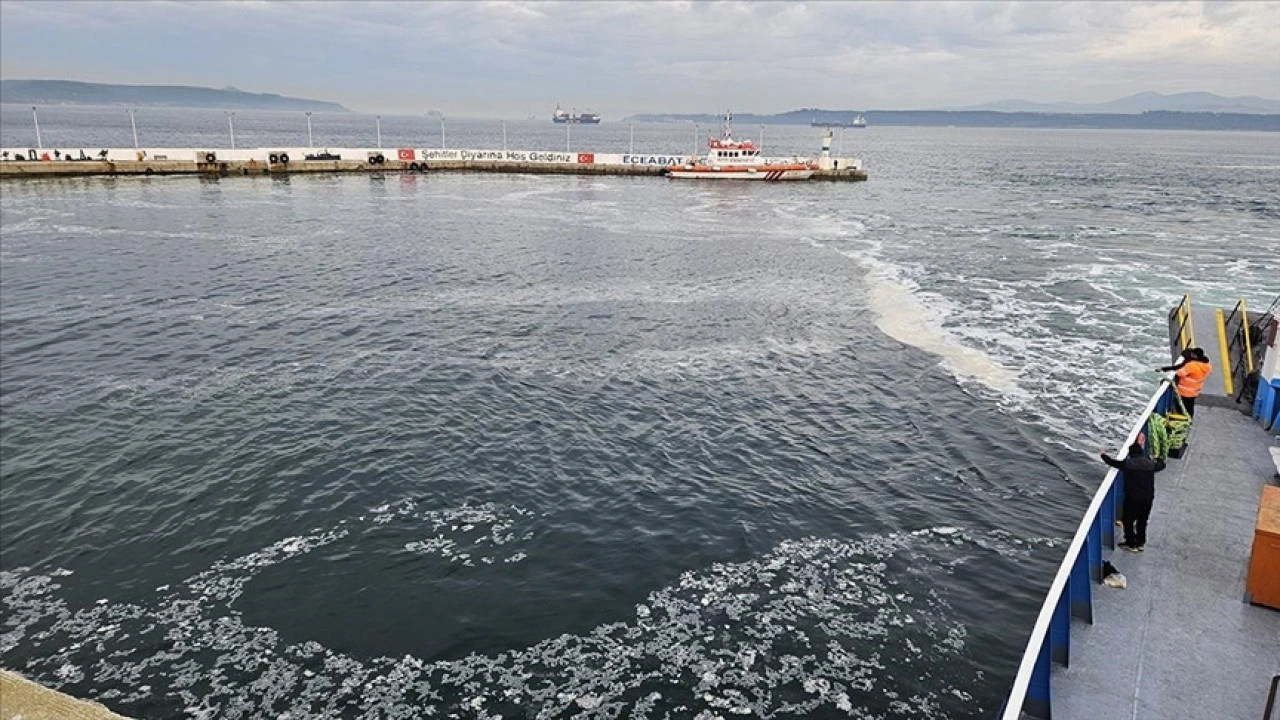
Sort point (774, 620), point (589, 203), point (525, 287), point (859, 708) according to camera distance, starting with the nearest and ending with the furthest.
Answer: point (859, 708), point (774, 620), point (525, 287), point (589, 203)

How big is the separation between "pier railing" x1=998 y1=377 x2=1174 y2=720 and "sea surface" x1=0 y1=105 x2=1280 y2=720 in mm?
3151

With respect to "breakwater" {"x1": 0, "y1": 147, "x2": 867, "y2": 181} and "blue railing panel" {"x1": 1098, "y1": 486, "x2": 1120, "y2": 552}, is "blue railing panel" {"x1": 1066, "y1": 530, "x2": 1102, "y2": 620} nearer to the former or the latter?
"blue railing panel" {"x1": 1098, "y1": 486, "x2": 1120, "y2": 552}

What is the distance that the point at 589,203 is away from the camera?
77188 mm

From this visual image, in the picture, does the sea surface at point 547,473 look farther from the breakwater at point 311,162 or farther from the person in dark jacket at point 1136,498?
the breakwater at point 311,162

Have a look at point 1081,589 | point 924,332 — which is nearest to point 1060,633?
point 1081,589

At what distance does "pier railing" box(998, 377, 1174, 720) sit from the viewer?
312 inches

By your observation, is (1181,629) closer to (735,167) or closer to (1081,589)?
(1081,589)

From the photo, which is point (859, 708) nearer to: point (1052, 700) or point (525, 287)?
point (1052, 700)

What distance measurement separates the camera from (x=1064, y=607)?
9070 mm

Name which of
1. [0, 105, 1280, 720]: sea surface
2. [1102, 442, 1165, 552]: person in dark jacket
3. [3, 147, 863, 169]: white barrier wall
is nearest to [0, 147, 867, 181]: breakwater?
[3, 147, 863, 169]: white barrier wall

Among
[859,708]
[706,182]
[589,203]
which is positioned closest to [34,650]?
[859,708]

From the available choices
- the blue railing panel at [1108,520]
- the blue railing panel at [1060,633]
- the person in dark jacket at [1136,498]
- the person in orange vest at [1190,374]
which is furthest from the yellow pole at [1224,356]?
the blue railing panel at [1060,633]

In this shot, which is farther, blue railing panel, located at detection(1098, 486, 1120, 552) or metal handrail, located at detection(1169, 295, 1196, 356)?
metal handrail, located at detection(1169, 295, 1196, 356)

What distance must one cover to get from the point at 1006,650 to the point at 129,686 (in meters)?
14.5
